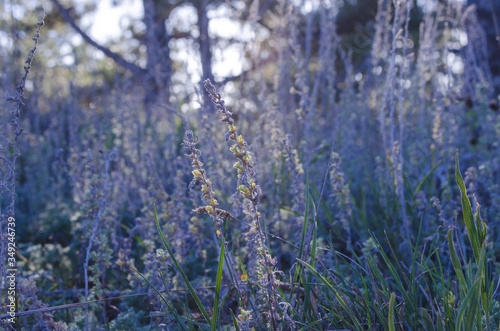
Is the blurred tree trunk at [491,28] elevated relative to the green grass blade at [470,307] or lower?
elevated

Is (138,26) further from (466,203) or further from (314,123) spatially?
(466,203)

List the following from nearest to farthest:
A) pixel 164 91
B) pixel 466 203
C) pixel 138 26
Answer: pixel 466 203 → pixel 164 91 → pixel 138 26

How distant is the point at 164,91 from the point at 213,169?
2.55m

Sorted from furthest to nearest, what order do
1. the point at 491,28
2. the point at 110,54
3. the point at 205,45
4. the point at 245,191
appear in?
the point at 110,54
the point at 491,28
the point at 205,45
the point at 245,191

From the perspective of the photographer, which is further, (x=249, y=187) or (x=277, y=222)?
(x=277, y=222)

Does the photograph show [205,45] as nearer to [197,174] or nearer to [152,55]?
[152,55]

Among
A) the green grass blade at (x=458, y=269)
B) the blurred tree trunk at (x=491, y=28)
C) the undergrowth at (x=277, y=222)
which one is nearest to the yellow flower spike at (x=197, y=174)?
the undergrowth at (x=277, y=222)

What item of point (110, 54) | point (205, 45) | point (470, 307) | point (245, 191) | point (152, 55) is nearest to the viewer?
point (470, 307)

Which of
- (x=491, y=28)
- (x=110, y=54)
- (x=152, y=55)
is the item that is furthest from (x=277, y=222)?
(x=491, y=28)

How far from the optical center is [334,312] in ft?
5.03

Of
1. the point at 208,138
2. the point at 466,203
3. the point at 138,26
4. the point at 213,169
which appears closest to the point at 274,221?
the point at 213,169

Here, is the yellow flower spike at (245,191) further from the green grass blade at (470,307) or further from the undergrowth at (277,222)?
the green grass blade at (470,307)

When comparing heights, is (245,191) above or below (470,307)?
above

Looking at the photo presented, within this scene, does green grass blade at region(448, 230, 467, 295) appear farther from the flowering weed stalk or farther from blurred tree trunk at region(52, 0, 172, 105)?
blurred tree trunk at region(52, 0, 172, 105)
